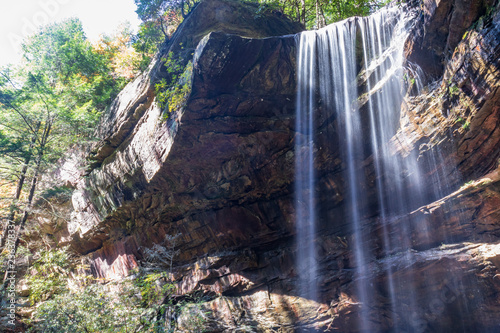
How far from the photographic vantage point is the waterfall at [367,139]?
7.86m

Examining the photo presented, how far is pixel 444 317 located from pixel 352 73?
26.0 feet

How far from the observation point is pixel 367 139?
28.1ft

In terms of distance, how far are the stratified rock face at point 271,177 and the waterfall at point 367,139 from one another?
214 mm

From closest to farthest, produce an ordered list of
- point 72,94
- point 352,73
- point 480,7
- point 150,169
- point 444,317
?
point 480,7 < point 444,317 < point 352,73 < point 150,169 < point 72,94

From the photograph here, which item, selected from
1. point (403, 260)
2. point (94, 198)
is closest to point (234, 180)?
point (403, 260)

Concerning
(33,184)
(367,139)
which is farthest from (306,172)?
(33,184)

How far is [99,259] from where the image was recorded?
Answer: 1395 cm

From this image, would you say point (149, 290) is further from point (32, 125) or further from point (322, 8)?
point (322, 8)

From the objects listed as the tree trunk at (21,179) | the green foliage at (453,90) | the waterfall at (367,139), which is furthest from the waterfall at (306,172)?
the tree trunk at (21,179)

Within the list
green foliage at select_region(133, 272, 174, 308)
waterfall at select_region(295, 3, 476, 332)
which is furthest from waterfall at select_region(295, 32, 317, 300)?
green foliage at select_region(133, 272, 174, 308)

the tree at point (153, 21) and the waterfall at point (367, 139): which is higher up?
the tree at point (153, 21)

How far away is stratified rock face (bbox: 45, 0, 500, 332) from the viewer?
21.9 ft

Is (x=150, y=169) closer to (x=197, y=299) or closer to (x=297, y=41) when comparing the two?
(x=197, y=299)

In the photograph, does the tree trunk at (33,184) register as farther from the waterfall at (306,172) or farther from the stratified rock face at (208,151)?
the waterfall at (306,172)
